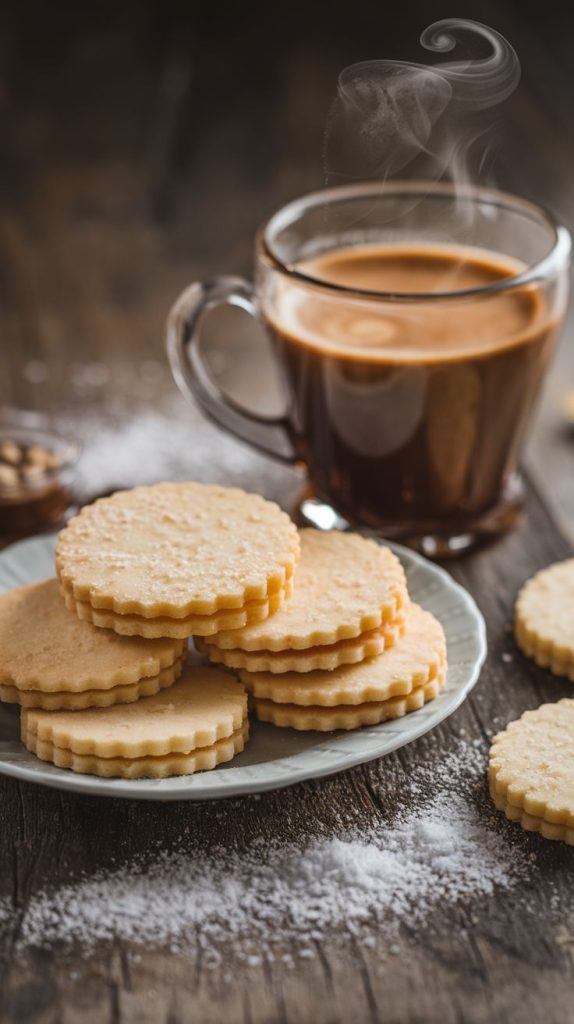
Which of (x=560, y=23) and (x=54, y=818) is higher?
(x=560, y=23)

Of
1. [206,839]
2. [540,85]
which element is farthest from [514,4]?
[206,839]

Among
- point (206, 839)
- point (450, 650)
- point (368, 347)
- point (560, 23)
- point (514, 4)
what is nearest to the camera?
point (206, 839)

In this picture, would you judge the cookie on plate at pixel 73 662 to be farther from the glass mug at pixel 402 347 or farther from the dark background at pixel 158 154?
the dark background at pixel 158 154

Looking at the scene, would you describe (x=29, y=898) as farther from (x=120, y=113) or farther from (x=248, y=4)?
(x=248, y=4)

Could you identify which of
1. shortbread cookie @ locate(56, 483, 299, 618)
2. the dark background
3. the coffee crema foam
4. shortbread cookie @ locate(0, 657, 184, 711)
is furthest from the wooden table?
the coffee crema foam

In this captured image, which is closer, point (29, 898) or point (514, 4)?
point (29, 898)

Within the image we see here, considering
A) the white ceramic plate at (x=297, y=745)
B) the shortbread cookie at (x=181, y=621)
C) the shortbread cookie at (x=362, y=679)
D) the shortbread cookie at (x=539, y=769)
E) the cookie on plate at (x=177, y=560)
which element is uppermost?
the cookie on plate at (x=177, y=560)

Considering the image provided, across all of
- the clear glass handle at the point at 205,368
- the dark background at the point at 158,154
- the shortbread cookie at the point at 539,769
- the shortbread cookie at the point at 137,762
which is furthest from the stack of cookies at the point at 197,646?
the dark background at the point at 158,154

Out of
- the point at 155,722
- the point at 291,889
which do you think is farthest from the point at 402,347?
the point at 291,889

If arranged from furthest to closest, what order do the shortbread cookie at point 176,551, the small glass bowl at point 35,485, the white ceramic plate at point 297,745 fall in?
the small glass bowl at point 35,485
the shortbread cookie at point 176,551
the white ceramic plate at point 297,745
